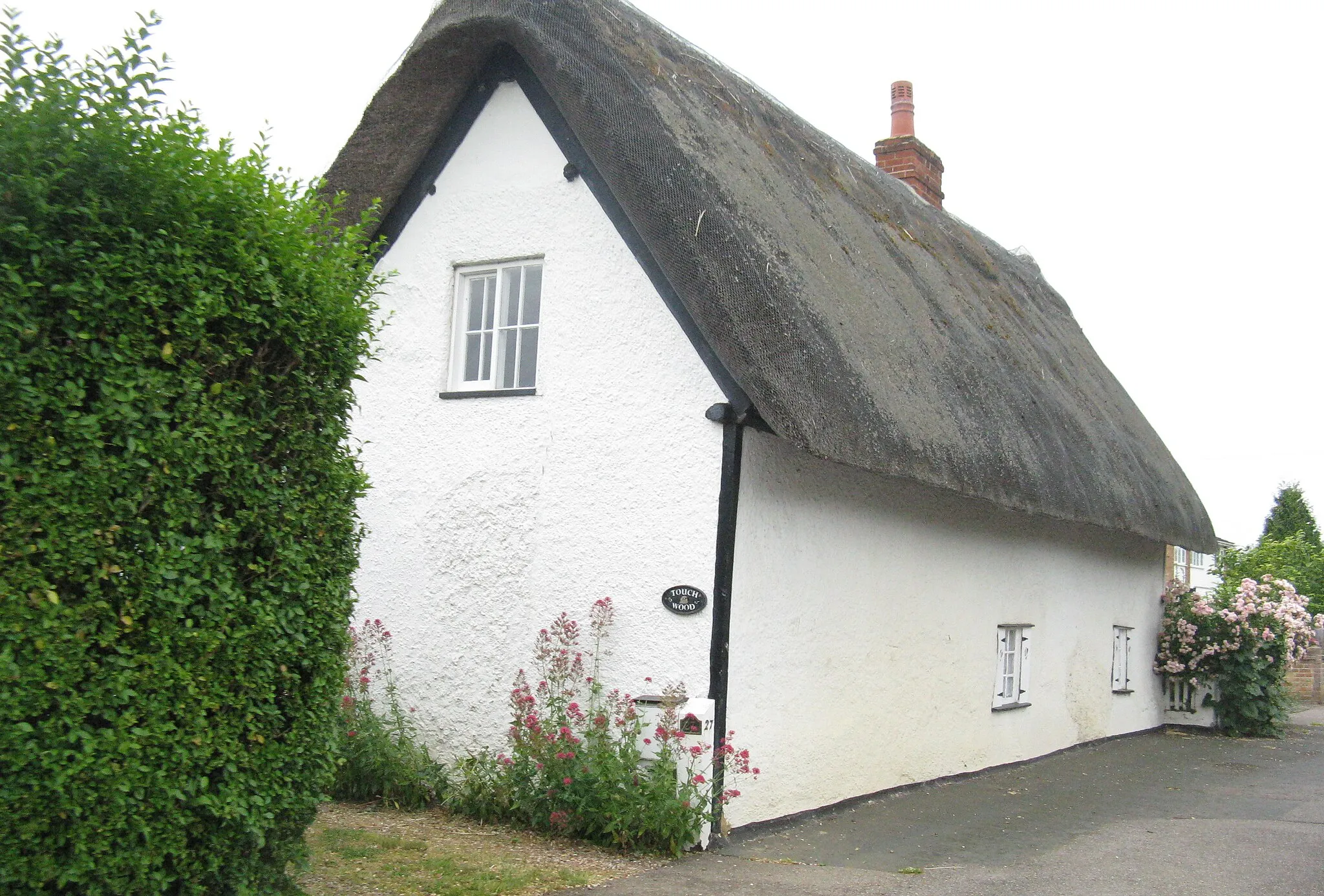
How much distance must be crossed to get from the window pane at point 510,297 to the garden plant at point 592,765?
221 centimetres

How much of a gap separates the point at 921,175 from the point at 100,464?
44.7 feet

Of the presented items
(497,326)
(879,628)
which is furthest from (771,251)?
(879,628)

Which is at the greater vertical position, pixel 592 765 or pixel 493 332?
pixel 493 332

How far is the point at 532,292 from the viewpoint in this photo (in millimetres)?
8336

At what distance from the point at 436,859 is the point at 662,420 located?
2897 mm

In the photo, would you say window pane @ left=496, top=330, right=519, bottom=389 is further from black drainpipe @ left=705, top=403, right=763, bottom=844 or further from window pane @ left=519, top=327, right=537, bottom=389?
black drainpipe @ left=705, top=403, right=763, bottom=844

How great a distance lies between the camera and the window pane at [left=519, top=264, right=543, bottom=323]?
8.31 metres

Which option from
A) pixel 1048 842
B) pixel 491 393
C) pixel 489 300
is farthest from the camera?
pixel 489 300

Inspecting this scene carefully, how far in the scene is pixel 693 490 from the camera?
7324 millimetres

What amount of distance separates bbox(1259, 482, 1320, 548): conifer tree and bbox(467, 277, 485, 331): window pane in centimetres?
3569

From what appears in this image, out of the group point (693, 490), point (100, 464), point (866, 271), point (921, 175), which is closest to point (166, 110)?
point (100, 464)

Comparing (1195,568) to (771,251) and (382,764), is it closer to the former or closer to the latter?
(771,251)

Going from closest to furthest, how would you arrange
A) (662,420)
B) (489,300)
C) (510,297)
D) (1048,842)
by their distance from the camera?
(662,420)
(1048,842)
(510,297)
(489,300)

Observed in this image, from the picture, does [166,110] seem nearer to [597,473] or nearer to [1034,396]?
[597,473]
